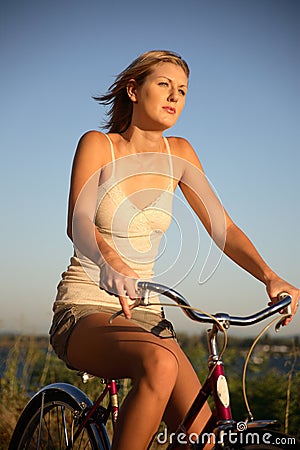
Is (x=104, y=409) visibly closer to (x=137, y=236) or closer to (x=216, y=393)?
(x=137, y=236)

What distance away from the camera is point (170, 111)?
2.65 metres

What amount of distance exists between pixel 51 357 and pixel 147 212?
3.67 metres

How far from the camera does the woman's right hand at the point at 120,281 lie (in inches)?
79.2

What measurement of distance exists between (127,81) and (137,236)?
562mm

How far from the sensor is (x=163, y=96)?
8.71 ft

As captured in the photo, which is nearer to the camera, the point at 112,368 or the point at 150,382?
the point at 150,382

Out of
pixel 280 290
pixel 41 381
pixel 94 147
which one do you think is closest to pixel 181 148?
pixel 94 147

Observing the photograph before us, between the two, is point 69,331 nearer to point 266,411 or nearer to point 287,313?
point 287,313

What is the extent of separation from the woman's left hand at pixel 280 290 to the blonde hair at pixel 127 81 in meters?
0.81

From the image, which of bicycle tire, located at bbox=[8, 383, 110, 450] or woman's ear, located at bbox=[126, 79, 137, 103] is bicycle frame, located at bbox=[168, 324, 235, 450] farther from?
woman's ear, located at bbox=[126, 79, 137, 103]

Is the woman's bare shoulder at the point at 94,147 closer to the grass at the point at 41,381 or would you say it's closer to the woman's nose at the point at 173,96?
the woman's nose at the point at 173,96

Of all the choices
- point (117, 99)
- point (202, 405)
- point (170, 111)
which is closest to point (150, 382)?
point (202, 405)
